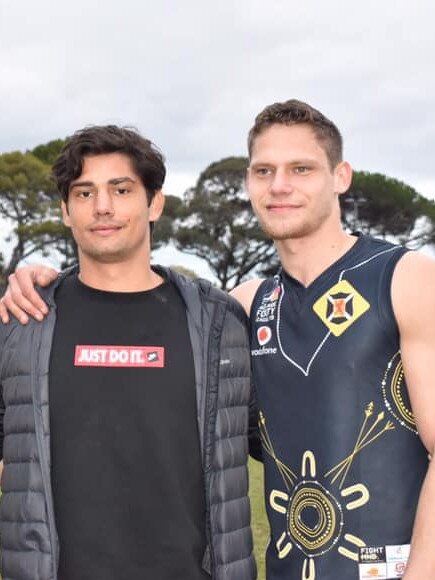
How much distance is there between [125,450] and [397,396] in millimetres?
1097

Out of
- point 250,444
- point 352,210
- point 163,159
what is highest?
point 352,210

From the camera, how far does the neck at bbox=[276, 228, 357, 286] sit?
364cm

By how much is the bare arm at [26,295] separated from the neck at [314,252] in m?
1.07

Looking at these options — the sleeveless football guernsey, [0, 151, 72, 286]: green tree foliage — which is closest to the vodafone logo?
the sleeveless football guernsey

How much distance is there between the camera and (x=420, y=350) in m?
3.23

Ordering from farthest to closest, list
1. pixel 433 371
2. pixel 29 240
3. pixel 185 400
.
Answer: pixel 29 240 → pixel 185 400 → pixel 433 371

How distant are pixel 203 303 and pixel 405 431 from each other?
1.03 meters

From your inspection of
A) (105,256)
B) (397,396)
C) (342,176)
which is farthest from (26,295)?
(397,396)

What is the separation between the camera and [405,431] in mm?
3350

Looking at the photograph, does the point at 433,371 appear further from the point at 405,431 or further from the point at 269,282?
the point at 269,282

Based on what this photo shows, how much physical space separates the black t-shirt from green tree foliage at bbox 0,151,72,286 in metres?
41.4

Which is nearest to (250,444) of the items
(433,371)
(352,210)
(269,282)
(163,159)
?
(269,282)

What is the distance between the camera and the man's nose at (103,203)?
3.68 metres

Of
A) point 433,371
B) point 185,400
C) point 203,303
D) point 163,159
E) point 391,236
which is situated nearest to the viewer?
point 433,371
